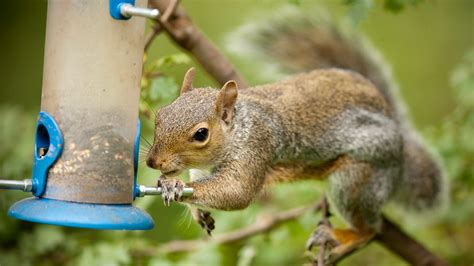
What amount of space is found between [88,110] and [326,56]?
5.17 ft

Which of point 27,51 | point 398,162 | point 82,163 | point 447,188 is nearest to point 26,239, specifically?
point 82,163

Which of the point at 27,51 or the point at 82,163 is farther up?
the point at 27,51

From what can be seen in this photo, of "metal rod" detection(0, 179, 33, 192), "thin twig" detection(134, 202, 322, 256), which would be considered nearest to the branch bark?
"thin twig" detection(134, 202, 322, 256)

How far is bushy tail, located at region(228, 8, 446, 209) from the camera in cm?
387

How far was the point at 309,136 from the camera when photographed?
329 centimetres

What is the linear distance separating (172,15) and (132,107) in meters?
0.69

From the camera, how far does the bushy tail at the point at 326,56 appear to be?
3.87 metres

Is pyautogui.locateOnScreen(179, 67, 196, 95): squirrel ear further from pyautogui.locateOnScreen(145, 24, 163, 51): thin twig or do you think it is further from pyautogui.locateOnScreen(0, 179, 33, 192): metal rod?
pyautogui.locateOnScreen(0, 179, 33, 192): metal rod

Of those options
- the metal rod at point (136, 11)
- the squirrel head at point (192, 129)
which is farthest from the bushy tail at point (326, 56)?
the metal rod at point (136, 11)

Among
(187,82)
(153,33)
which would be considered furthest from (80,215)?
(153,33)

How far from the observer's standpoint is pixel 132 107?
2676 millimetres

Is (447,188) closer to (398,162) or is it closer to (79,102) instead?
(398,162)

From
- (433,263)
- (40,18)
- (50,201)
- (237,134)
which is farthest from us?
(40,18)

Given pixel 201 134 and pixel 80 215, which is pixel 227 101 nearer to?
pixel 201 134
